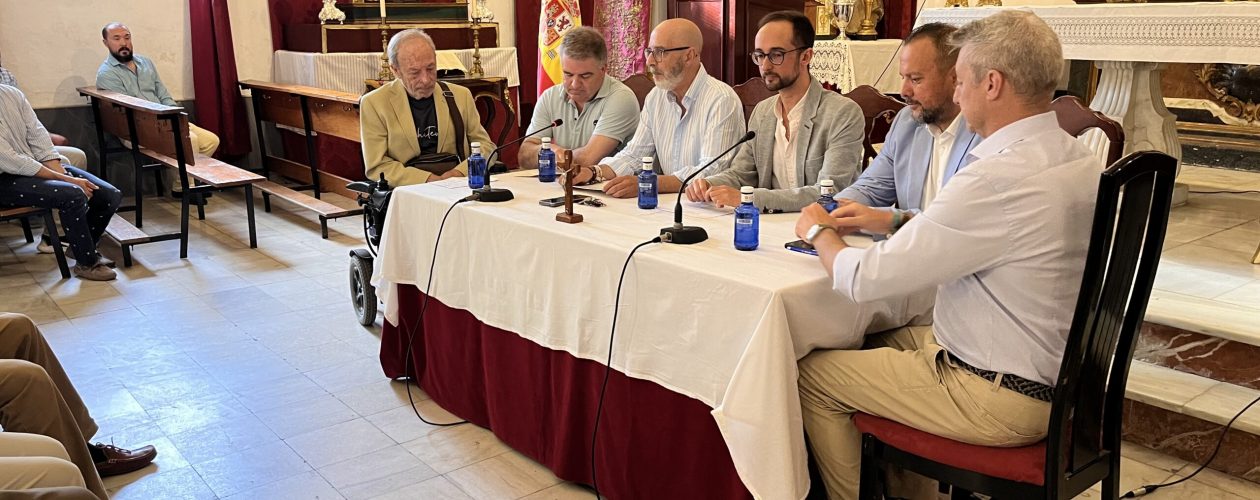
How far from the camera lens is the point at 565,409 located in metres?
2.53

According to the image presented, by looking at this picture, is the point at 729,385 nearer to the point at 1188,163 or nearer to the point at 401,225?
the point at 401,225

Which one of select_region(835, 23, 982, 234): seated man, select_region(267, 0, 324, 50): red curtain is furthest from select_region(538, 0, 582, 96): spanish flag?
select_region(835, 23, 982, 234): seated man

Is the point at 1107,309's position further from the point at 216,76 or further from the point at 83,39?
the point at 83,39

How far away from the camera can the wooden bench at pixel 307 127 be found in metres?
5.73

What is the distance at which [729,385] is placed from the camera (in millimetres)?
1966

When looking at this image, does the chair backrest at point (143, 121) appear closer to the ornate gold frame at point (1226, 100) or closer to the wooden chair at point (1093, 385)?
the wooden chair at point (1093, 385)

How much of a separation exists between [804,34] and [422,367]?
1.60 metres

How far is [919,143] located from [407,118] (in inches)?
80.1

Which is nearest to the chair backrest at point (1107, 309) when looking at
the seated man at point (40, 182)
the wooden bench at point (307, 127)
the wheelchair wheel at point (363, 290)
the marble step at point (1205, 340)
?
the marble step at point (1205, 340)

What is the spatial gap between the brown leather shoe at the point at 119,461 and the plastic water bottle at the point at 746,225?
1.74 m

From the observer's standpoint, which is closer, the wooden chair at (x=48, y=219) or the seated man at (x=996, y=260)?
the seated man at (x=996, y=260)

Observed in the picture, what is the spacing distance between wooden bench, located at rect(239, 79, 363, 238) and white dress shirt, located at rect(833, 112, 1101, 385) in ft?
13.1

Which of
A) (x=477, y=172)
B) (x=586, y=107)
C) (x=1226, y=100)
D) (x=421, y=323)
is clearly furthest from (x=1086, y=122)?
(x=1226, y=100)

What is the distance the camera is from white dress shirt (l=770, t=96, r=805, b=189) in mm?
2881
